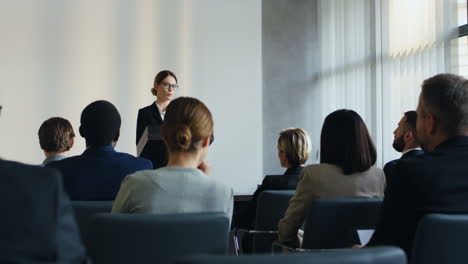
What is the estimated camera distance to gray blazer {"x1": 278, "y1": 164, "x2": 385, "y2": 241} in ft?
8.16

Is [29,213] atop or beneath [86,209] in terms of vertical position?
atop

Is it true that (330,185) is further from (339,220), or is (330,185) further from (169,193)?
(169,193)

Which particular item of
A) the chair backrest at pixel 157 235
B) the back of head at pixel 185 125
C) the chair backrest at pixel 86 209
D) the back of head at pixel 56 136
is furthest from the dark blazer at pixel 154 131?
the chair backrest at pixel 157 235

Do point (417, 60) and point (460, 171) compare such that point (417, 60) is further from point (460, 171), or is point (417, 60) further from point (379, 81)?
point (460, 171)

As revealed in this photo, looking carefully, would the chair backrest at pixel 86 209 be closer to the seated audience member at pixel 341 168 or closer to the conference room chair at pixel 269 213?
the seated audience member at pixel 341 168

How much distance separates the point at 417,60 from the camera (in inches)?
210

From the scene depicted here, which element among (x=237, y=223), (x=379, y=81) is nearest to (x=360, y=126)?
(x=237, y=223)

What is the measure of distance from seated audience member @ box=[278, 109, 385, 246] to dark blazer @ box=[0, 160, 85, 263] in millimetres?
1511

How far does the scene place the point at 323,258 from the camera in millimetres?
998

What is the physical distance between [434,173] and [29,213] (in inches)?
45.9

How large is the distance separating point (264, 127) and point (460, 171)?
18.3 feet

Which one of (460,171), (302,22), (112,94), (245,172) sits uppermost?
(302,22)

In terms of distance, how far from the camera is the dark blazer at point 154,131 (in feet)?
13.8

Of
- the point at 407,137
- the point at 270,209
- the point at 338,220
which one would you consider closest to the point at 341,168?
the point at 338,220
